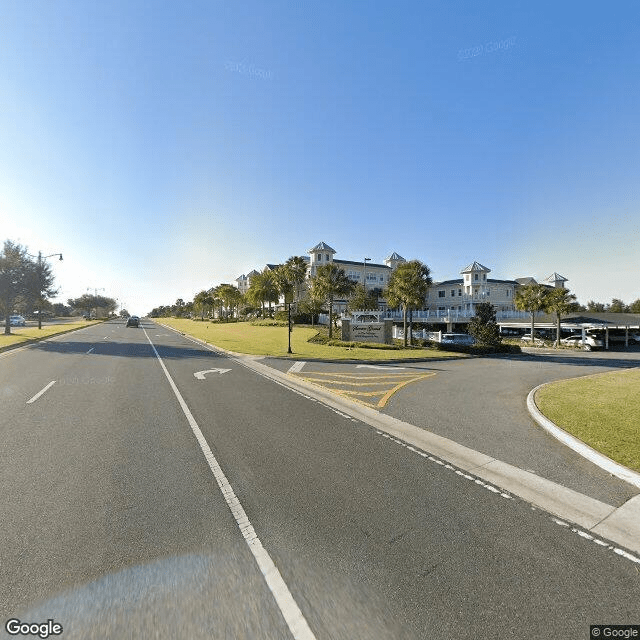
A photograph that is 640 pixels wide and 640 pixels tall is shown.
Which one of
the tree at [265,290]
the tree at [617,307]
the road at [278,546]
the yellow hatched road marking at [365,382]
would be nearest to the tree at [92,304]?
the tree at [265,290]

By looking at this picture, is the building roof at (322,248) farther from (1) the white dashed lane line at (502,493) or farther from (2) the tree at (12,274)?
(1) the white dashed lane line at (502,493)

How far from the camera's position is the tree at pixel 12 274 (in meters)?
34.2

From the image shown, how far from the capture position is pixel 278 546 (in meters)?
3.66

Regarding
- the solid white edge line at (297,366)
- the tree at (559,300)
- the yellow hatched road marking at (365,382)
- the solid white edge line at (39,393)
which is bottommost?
the yellow hatched road marking at (365,382)

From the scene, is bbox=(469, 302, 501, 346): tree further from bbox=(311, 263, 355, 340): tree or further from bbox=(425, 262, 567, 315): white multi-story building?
bbox=(425, 262, 567, 315): white multi-story building

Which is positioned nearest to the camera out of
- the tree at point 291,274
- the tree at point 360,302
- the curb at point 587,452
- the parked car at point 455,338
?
the curb at point 587,452

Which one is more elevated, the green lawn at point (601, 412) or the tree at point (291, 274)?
the tree at point (291, 274)

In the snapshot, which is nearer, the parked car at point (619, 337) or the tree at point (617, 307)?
the parked car at point (619, 337)

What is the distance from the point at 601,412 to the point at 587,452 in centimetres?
343

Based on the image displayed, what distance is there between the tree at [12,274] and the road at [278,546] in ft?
122

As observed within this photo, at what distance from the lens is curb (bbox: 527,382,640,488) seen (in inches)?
208

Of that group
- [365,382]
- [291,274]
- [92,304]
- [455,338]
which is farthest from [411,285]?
[92,304]

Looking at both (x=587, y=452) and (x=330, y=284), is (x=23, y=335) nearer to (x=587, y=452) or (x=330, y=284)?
(x=330, y=284)

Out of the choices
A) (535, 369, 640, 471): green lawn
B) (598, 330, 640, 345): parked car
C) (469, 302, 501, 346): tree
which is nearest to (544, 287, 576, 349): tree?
(469, 302, 501, 346): tree
